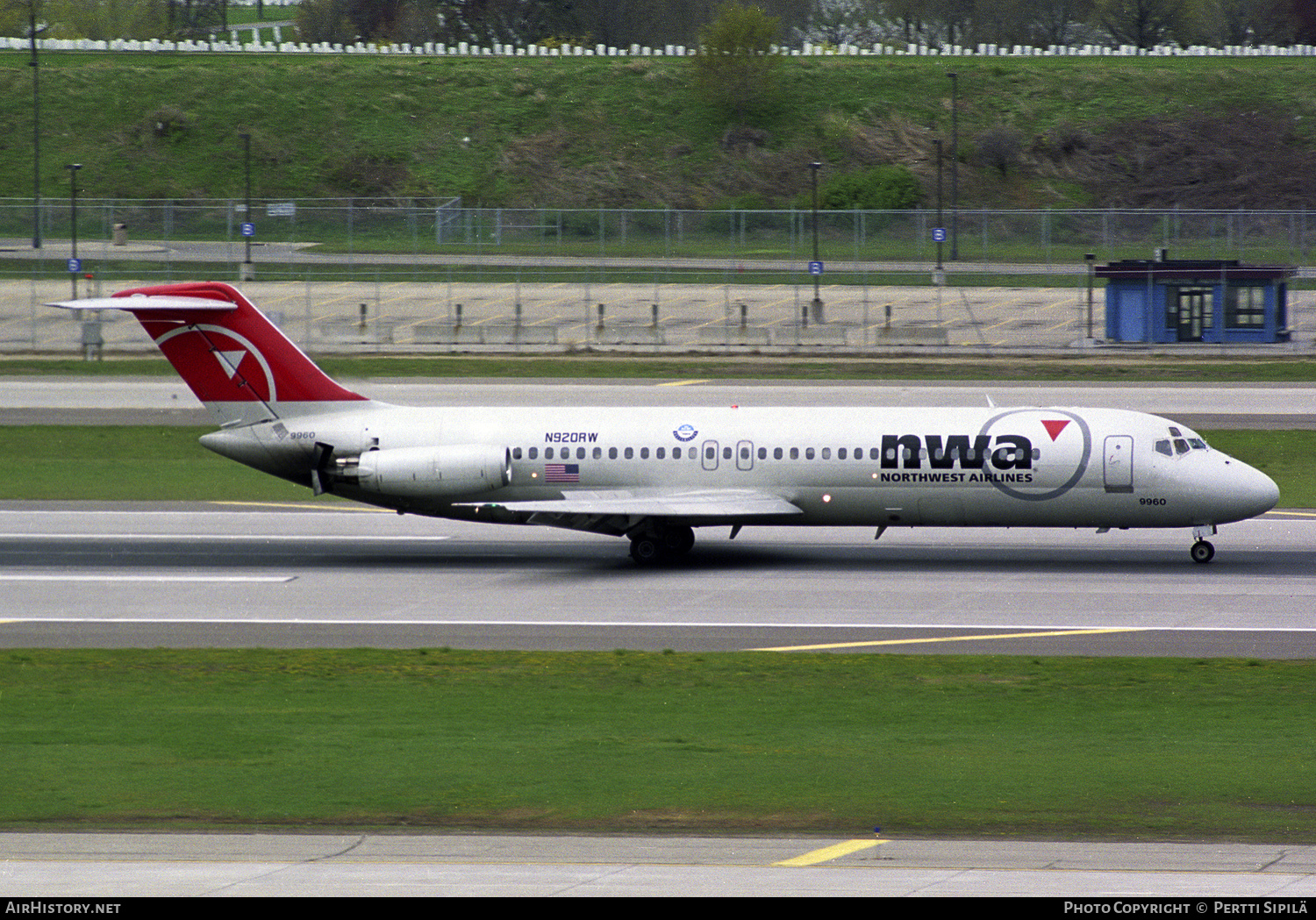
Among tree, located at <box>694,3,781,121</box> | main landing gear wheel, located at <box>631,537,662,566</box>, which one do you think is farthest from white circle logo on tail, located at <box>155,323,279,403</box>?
tree, located at <box>694,3,781,121</box>

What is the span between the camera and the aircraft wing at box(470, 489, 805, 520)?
108ft

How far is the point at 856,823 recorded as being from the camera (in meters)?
16.2

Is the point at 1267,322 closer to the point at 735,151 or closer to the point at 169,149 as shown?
the point at 735,151

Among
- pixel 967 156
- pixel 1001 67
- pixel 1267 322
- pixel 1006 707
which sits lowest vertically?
pixel 1006 707

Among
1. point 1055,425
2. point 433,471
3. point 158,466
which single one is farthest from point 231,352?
point 1055,425

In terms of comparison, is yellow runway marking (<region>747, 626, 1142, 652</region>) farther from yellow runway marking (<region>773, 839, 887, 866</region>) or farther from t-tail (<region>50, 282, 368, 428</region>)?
t-tail (<region>50, 282, 368, 428</region>)

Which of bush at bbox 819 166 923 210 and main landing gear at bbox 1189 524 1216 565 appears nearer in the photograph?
main landing gear at bbox 1189 524 1216 565

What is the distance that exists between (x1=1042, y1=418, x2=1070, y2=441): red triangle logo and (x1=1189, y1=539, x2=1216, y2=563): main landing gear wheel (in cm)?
393

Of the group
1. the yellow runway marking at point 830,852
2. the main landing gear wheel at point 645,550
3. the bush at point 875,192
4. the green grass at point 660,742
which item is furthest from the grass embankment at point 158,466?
the bush at point 875,192

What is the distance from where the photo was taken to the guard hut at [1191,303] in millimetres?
73500

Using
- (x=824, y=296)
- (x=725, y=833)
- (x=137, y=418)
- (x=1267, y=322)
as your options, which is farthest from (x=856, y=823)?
(x=824, y=296)

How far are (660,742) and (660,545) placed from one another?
48.4ft

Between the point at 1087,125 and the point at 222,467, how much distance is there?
3472 inches

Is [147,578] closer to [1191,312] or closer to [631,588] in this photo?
[631,588]
